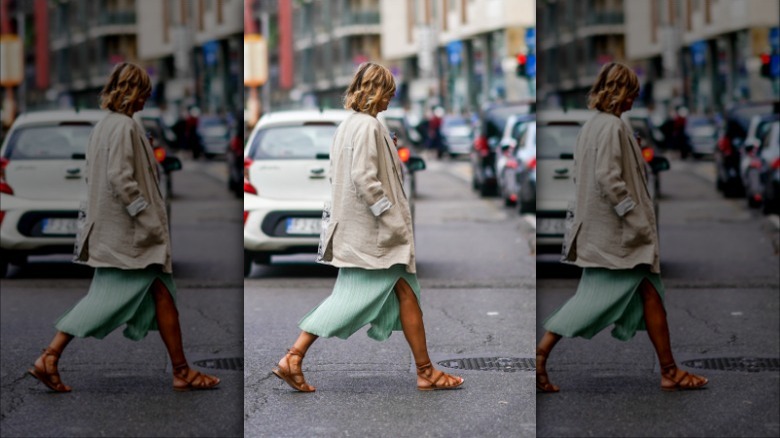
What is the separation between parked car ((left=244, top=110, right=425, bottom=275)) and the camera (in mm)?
5871

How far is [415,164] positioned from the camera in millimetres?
4535

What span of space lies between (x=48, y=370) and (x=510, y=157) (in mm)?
14576

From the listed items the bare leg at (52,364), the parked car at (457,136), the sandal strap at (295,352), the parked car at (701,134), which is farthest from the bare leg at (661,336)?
the parked car at (457,136)

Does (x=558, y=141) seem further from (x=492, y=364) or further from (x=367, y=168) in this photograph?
(x=492, y=364)

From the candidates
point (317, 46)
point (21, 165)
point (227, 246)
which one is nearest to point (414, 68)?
point (317, 46)

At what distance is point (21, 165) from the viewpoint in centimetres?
683

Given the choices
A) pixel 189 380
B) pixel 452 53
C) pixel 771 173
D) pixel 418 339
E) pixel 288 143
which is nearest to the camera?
pixel 418 339

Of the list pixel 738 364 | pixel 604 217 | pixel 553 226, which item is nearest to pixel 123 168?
pixel 604 217

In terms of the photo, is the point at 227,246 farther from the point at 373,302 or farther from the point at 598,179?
the point at 598,179

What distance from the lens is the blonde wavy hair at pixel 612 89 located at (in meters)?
3.46

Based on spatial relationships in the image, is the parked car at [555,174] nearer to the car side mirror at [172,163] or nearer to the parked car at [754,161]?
the car side mirror at [172,163]

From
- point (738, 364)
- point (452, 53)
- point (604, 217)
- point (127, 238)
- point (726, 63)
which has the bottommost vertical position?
point (738, 364)

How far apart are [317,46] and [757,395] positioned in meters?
73.5

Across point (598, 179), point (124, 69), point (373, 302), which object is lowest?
point (373, 302)
